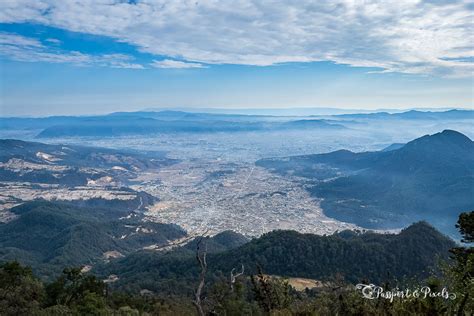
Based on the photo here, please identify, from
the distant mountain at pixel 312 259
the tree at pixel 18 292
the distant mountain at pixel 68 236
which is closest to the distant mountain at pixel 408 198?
the distant mountain at pixel 68 236

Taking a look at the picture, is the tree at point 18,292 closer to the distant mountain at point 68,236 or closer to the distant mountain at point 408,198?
the distant mountain at point 68,236

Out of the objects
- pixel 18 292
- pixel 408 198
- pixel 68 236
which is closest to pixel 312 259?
pixel 18 292

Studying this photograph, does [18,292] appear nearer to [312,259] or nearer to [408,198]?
[312,259]

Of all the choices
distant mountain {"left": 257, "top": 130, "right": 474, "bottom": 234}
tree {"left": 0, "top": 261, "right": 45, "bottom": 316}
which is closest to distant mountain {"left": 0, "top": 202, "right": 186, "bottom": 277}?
tree {"left": 0, "top": 261, "right": 45, "bottom": 316}

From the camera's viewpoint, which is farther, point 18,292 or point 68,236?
point 68,236

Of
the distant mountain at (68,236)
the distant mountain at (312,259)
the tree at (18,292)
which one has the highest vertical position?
the tree at (18,292)

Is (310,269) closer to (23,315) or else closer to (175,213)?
(23,315)

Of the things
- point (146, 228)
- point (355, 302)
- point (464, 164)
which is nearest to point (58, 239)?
point (146, 228)
